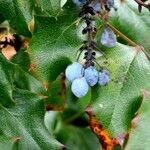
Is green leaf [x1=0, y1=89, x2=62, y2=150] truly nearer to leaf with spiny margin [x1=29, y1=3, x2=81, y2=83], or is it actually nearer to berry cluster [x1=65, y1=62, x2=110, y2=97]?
leaf with spiny margin [x1=29, y1=3, x2=81, y2=83]

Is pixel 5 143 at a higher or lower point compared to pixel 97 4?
lower

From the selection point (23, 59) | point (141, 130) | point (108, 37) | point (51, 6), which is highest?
point (51, 6)

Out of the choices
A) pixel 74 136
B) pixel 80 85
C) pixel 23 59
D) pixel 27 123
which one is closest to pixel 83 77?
pixel 80 85

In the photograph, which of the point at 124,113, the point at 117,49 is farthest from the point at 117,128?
the point at 117,49

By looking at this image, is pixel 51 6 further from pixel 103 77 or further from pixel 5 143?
pixel 5 143

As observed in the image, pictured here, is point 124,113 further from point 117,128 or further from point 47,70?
point 47,70

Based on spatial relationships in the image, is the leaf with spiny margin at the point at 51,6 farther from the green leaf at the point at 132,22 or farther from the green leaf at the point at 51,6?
the green leaf at the point at 132,22
